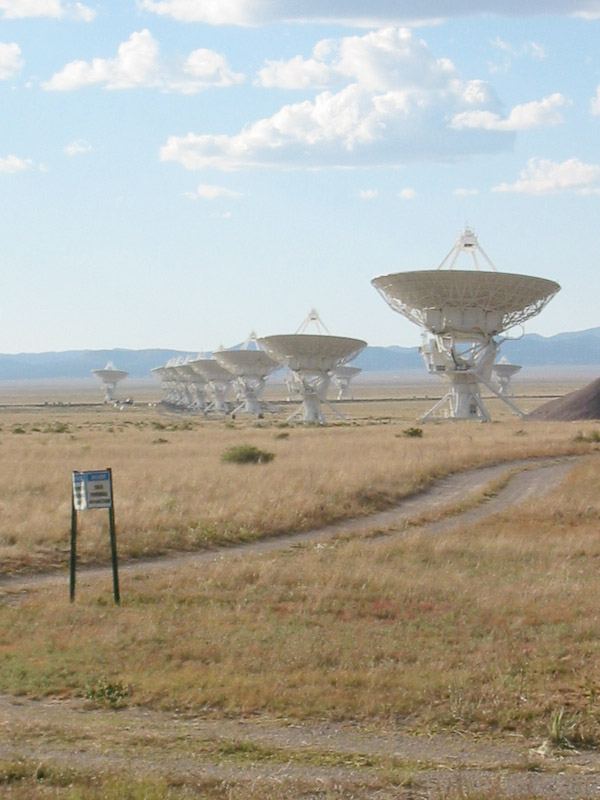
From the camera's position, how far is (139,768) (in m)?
6.92

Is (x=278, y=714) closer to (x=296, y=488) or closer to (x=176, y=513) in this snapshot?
(x=176, y=513)

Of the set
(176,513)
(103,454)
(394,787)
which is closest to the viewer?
(394,787)

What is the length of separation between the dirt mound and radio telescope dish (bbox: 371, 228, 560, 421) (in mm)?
10798

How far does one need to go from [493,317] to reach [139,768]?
55.8 metres

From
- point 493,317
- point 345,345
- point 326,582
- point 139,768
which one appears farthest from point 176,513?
point 345,345

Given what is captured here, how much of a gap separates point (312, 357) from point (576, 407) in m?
19.0

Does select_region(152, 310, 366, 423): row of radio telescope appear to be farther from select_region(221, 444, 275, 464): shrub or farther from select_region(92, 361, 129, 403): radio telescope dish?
select_region(221, 444, 275, 464): shrub

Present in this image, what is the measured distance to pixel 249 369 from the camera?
97438 millimetres

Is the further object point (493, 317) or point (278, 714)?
point (493, 317)

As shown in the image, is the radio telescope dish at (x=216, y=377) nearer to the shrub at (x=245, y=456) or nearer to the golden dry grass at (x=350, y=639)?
the shrub at (x=245, y=456)

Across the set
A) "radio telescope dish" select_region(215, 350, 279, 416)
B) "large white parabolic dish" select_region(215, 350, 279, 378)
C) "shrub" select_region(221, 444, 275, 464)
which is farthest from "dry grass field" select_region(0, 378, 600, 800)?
"radio telescope dish" select_region(215, 350, 279, 416)

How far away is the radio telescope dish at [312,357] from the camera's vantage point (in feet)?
239

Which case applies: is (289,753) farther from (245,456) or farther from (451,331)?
(451,331)

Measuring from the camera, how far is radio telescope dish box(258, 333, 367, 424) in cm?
7281
